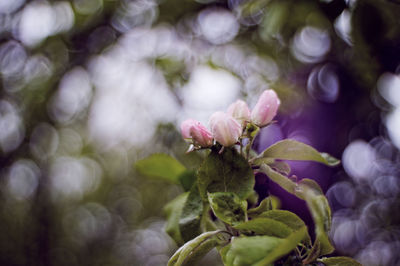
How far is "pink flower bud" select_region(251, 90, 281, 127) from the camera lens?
75 centimetres

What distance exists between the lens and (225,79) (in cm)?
215

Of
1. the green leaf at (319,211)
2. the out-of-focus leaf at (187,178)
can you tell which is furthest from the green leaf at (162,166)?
the green leaf at (319,211)

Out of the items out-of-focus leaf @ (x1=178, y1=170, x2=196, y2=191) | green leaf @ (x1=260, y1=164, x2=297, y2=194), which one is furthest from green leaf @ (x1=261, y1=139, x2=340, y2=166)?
out-of-focus leaf @ (x1=178, y1=170, x2=196, y2=191)

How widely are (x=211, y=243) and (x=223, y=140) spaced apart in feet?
0.67

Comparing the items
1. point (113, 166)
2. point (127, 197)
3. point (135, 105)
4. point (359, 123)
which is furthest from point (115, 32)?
point (127, 197)

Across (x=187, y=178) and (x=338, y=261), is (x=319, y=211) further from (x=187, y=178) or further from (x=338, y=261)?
(x=187, y=178)

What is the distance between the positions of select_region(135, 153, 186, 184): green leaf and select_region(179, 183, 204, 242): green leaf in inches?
10.0

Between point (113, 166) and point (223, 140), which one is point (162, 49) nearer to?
point (223, 140)

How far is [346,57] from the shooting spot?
1730 mm

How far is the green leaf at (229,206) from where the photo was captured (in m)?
0.58

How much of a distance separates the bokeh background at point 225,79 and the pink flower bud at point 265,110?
0.17 m

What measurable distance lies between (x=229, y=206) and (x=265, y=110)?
0.86 ft

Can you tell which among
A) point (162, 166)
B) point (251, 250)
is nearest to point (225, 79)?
point (162, 166)

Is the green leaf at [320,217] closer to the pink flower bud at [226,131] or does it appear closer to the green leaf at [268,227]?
the green leaf at [268,227]
